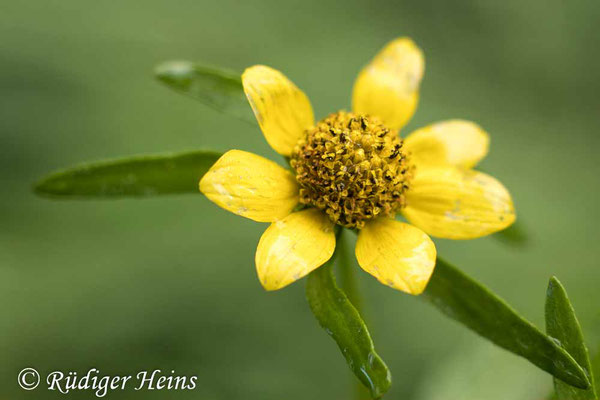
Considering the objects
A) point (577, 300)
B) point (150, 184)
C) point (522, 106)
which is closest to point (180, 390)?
point (150, 184)

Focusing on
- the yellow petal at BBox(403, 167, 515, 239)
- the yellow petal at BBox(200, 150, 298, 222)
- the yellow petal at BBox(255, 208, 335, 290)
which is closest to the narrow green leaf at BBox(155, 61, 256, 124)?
the yellow petal at BBox(200, 150, 298, 222)

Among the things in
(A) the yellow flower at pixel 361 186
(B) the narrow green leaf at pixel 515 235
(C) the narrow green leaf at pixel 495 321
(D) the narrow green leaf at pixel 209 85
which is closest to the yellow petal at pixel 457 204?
(A) the yellow flower at pixel 361 186

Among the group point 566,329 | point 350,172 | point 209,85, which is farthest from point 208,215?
point 566,329

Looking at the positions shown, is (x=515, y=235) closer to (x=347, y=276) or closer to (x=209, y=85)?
(x=347, y=276)

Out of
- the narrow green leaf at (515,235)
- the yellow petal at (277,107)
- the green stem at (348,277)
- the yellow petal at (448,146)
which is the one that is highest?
the yellow petal at (277,107)

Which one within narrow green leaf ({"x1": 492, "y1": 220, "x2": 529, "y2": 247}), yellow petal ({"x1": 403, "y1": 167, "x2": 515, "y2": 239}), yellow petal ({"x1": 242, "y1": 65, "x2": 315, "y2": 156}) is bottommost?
narrow green leaf ({"x1": 492, "y1": 220, "x2": 529, "y2": 247})

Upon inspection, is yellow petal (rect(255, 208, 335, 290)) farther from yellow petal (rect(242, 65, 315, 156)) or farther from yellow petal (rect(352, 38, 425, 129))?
yellow petal (rect(352, 38, 425, 129))

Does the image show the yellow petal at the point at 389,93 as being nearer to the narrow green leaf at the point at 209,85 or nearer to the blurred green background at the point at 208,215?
the narrow green leaf at the point at 209,85
